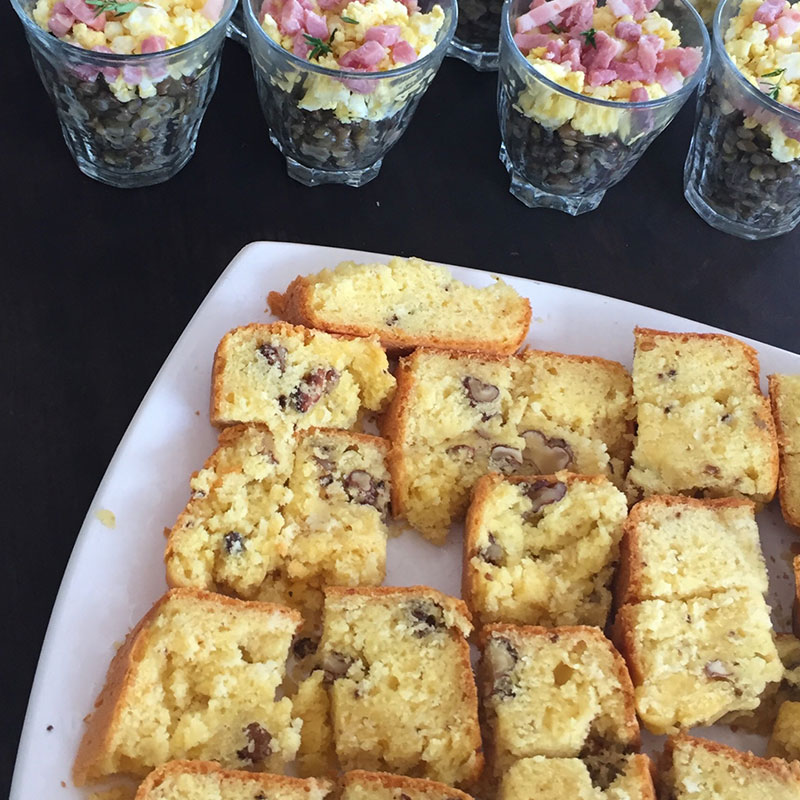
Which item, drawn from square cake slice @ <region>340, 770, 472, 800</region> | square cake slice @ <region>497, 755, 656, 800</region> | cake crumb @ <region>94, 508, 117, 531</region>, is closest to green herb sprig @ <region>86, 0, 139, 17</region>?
cake crumb @ <region>94, 508, 117, 531</region>

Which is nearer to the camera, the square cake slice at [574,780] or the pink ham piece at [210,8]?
the square cake slice at [574,780]

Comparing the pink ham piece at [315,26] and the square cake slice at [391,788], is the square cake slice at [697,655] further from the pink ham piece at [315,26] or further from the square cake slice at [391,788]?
the pink ham piece at [315,26]

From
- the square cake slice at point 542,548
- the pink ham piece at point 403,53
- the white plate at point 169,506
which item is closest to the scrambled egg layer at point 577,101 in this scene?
the pink ham piece at point 403,53

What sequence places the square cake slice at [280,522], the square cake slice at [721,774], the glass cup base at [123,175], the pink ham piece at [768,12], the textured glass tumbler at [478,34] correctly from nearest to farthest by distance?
the square cake slice at [721,774]
the square cake slice at [280,522]
the pink ham piece at [768,12]
the glass cup base at [123,175]
the textured glass tumbler at [478,34]

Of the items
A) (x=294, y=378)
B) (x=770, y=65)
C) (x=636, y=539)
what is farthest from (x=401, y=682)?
(x=770, y=65)

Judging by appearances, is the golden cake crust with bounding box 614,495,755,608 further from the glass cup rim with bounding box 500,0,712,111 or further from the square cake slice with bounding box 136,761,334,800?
the glass cup rim with bounding box 500,0,712,111

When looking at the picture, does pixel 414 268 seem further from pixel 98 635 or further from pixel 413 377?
pixel 98 635

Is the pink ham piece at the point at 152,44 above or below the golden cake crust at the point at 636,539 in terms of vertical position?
above
